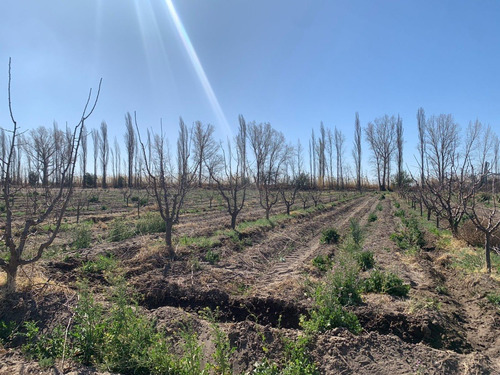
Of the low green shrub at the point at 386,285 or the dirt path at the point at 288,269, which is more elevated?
the low green shrub at the point at 386,285

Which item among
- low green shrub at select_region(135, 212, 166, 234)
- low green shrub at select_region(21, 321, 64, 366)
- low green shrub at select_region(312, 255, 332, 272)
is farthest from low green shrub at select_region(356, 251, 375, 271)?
low green shrub at select_region(135, 212, 166, 234)

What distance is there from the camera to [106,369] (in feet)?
11.0

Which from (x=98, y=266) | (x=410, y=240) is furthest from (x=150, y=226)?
(x=410, y=240)

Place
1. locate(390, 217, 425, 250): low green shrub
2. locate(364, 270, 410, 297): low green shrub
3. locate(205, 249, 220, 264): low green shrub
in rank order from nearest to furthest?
locate(364, 270, 410, 297): low green shrub
locate(205, 249, 220, 264): low green shrub
locate(390, 217, 425, 250): low green shrub

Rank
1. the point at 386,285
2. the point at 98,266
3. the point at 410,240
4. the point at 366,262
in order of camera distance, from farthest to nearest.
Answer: the point at 410,240, the point at 366,262, the point at 98,266, the point at 386,285

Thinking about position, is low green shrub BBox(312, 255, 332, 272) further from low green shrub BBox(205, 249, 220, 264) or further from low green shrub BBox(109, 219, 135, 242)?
low green shrub BBox(109, 219, 135, 242)

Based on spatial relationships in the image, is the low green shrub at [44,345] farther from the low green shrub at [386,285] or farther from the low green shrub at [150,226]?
the low green shrub at [150,226]

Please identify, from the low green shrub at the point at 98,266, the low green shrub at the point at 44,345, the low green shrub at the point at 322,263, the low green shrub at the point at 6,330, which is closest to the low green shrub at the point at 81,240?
the low green shrub at the point at 98,266

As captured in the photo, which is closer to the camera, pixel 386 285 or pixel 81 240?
pixel 386 285

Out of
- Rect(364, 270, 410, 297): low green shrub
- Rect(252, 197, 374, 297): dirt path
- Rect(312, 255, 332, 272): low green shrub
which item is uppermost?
Rect(364, 270, 410, 297): low green shrub

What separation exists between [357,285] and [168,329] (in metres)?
3.25

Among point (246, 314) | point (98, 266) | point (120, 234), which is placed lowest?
point (246, 314)

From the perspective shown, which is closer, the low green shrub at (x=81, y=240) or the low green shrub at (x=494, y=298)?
the low green shrub at (x=494, y=298)

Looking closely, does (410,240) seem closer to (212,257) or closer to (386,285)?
(386,285)
